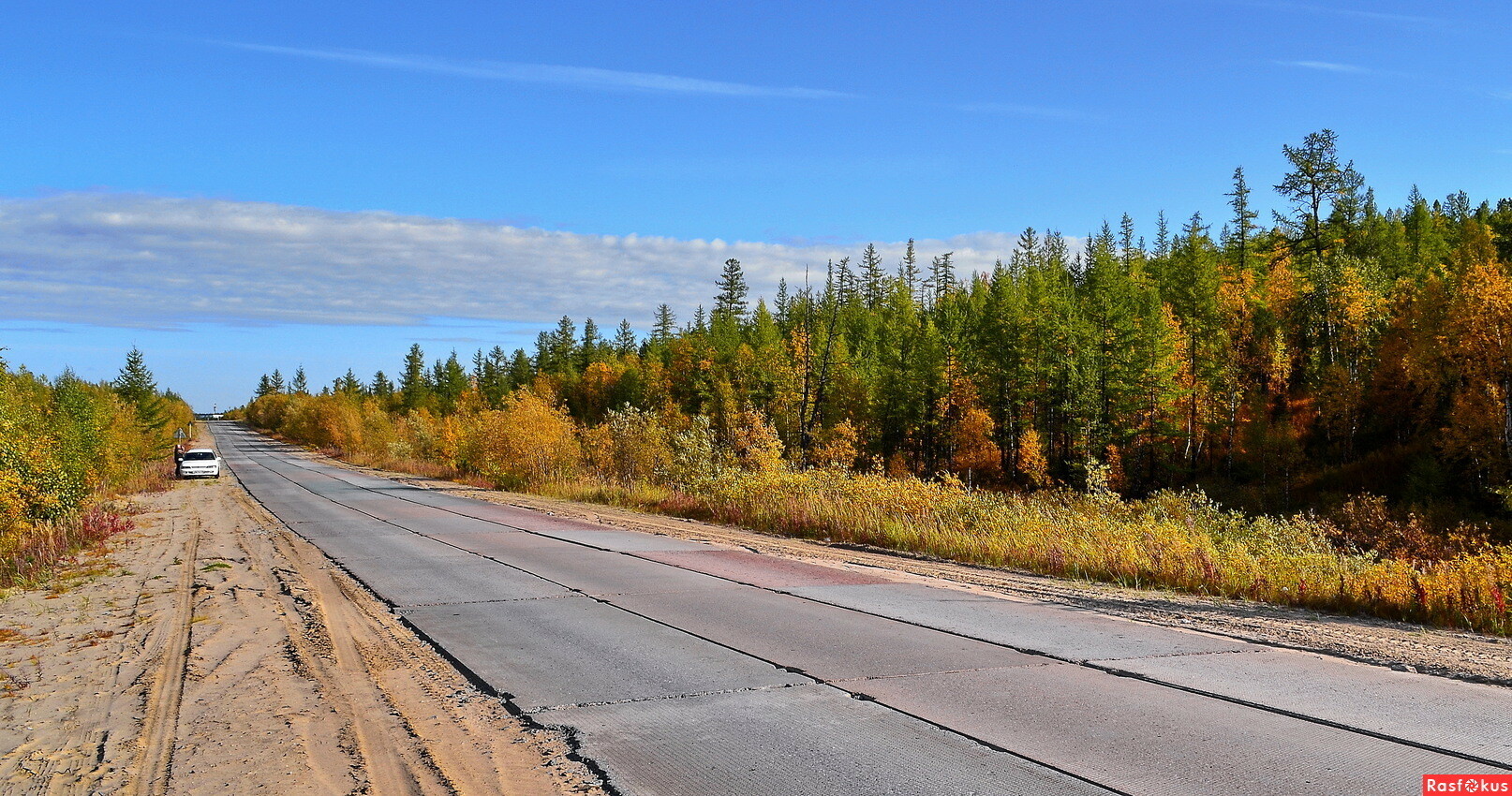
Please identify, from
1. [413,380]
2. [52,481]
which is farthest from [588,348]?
[52,481]

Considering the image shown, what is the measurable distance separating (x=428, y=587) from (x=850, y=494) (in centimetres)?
1036

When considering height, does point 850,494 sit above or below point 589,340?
below

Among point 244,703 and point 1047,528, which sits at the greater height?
point 1047,528

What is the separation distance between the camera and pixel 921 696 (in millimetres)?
6570

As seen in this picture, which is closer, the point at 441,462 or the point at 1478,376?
the point at 1478,376

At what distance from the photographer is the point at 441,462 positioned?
57.1 m

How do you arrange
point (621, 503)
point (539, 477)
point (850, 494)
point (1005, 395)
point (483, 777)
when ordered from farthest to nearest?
1. point (1005, 395)
2. point (539, 477)
3. point (621, 503)
4. point (850, 494)
5. point (483, 777)

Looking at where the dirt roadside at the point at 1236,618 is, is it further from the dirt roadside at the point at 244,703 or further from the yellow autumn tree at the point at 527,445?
the yellow autumn tree at the point at 527,445

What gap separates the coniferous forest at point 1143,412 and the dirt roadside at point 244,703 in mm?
9208

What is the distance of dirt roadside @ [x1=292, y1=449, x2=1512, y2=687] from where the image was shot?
7.50 meters

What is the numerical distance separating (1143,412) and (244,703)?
187 feet

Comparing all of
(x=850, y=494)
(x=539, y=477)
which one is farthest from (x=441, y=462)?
(x=850, y=494)

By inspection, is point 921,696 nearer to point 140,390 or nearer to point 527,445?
point 527,445

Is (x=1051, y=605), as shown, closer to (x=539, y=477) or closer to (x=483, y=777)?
(x=483, y=777)
